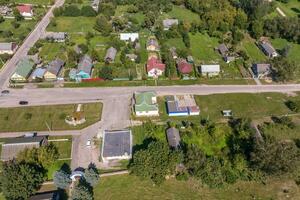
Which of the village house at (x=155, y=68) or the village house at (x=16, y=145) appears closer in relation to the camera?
the village house at (x=16, y=145)

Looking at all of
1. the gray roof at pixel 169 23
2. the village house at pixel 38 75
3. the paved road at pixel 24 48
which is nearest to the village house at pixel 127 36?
the gray roof at pixel 169 23

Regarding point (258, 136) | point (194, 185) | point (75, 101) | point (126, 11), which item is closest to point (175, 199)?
point (194, 185)

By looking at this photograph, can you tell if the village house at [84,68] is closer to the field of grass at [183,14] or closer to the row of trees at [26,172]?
the row of trees at [26,172]

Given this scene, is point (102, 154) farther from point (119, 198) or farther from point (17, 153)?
point (17, 153)

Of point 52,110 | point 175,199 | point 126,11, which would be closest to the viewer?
point 175,199

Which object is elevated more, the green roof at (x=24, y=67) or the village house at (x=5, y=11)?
the village house at (x=5, y=11)

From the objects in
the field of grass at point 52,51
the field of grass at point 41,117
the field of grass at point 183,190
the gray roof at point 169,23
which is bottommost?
the field of grass at point 183,190

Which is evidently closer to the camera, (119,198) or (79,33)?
(119,198)
